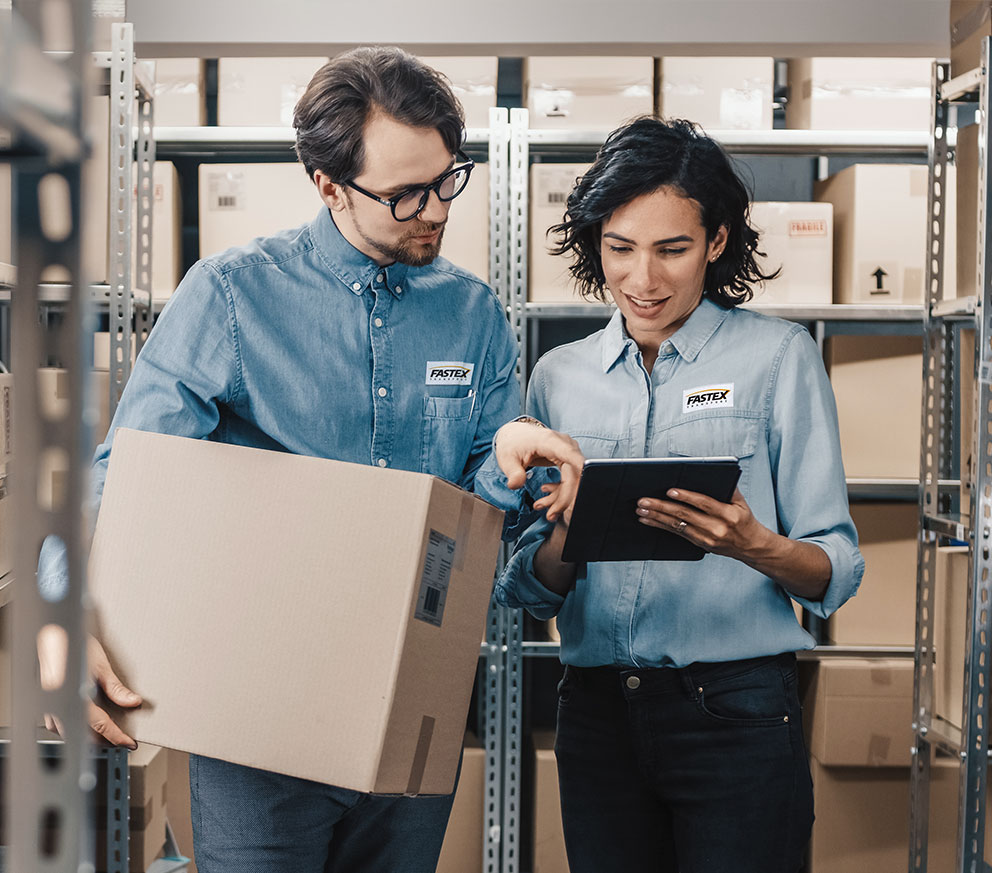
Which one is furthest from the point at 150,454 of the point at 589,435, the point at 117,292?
the point at 117,292

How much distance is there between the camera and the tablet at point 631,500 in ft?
3.55

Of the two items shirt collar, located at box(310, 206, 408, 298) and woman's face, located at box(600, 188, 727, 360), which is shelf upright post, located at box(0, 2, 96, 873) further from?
woman's face, located at box(600, 188, 727, 360)

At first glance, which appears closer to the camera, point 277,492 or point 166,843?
point 277,492

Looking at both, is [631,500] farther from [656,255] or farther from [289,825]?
[289,825]

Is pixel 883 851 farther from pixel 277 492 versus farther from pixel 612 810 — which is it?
pixel 277 492

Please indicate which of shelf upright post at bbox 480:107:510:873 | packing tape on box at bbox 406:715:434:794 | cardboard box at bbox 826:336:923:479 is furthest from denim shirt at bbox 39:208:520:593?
cardboard box at bbox 826:336:923:479

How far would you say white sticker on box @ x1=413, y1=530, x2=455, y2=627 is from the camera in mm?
894

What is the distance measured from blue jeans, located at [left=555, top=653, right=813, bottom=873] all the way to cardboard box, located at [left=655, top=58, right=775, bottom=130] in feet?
5.27

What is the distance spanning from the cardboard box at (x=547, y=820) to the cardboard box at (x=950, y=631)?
913mm

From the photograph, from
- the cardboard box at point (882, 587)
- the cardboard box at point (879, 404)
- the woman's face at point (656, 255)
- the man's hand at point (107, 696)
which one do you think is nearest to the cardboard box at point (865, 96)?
the cardboard box at point (879, 404)

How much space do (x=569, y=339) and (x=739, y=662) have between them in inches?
74.7

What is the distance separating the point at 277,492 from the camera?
0.91 meters

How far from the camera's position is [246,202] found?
239 cm

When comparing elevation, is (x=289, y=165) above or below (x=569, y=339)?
above
